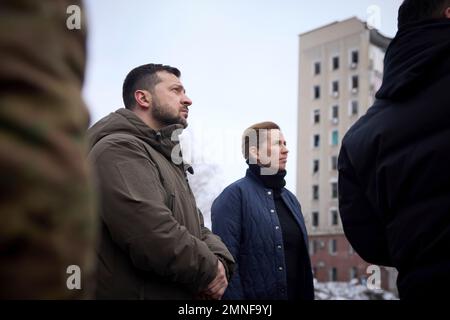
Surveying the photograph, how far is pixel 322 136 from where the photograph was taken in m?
54.7

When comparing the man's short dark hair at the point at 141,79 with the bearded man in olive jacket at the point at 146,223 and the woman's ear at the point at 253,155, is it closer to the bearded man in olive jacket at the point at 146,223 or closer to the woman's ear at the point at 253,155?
the bearded man in olive jacket at the point at 146,223

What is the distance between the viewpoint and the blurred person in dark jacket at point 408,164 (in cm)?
184

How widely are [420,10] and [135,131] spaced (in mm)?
1514

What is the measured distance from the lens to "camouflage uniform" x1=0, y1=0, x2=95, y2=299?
0.54 m

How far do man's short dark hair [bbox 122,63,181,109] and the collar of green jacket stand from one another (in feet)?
1.40

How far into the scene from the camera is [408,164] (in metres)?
1.92

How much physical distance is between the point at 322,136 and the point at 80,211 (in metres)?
54.9

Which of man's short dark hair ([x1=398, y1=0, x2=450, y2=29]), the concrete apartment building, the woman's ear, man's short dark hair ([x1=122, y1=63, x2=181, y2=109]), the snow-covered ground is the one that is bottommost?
the snow-covered ground

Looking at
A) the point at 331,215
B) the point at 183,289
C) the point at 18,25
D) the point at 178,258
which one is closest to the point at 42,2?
the point at 18,25

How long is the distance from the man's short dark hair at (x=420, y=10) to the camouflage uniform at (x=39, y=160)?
181cm

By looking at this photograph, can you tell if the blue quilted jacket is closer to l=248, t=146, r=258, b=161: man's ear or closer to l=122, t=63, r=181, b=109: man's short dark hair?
l=248, t=146, r=258, b=161: man's ear

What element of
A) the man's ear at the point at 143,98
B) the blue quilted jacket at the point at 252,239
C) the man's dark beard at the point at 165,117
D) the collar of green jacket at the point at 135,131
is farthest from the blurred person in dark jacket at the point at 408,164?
the blue quilted jacket at the point at 252,239

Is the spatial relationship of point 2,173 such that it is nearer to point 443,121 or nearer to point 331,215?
point 443,121

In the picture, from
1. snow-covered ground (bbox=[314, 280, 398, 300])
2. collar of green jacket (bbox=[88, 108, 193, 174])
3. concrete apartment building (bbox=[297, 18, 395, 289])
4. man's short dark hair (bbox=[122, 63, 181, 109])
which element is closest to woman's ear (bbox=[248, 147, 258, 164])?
man's short dark hair (bbox=[122, 63, 181, 109])
